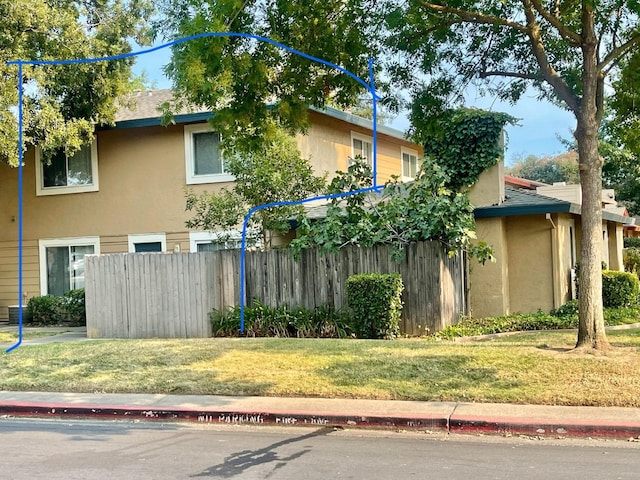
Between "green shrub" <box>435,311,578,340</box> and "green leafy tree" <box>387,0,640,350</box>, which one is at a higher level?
"green leafy tree" <box>387,0,640,350</box>

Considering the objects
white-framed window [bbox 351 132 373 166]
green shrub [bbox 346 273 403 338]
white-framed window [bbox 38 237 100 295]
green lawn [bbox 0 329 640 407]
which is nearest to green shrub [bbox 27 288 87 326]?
white-framed window [bbox 38 237 100 295]

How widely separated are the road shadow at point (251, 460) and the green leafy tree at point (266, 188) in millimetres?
8773

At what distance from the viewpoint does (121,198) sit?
63.6 feet

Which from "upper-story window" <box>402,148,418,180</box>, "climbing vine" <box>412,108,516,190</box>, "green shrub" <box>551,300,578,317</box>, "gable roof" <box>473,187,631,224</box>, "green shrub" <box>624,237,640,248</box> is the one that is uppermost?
"upper-story window" <box>402,148,418,180</box>

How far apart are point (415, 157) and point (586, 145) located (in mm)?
15010

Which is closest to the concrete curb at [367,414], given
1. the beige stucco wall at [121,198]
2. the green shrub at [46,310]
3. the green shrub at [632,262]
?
the beige stucco wall at [121,198]

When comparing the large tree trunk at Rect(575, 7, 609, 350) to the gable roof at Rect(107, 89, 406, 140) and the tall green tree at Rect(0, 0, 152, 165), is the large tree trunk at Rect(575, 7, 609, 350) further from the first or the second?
the tall green tree at Rect(0, 0, 152, 165)

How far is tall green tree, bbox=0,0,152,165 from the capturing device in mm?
16469

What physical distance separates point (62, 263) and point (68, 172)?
8.96ft

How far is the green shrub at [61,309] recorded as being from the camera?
18562 mm

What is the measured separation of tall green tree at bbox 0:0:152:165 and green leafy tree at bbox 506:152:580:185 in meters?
36.2

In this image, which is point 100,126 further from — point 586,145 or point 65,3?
point 586,145

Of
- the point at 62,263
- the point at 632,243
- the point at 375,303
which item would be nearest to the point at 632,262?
the point at 632,243

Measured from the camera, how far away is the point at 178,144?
61.4 feet
